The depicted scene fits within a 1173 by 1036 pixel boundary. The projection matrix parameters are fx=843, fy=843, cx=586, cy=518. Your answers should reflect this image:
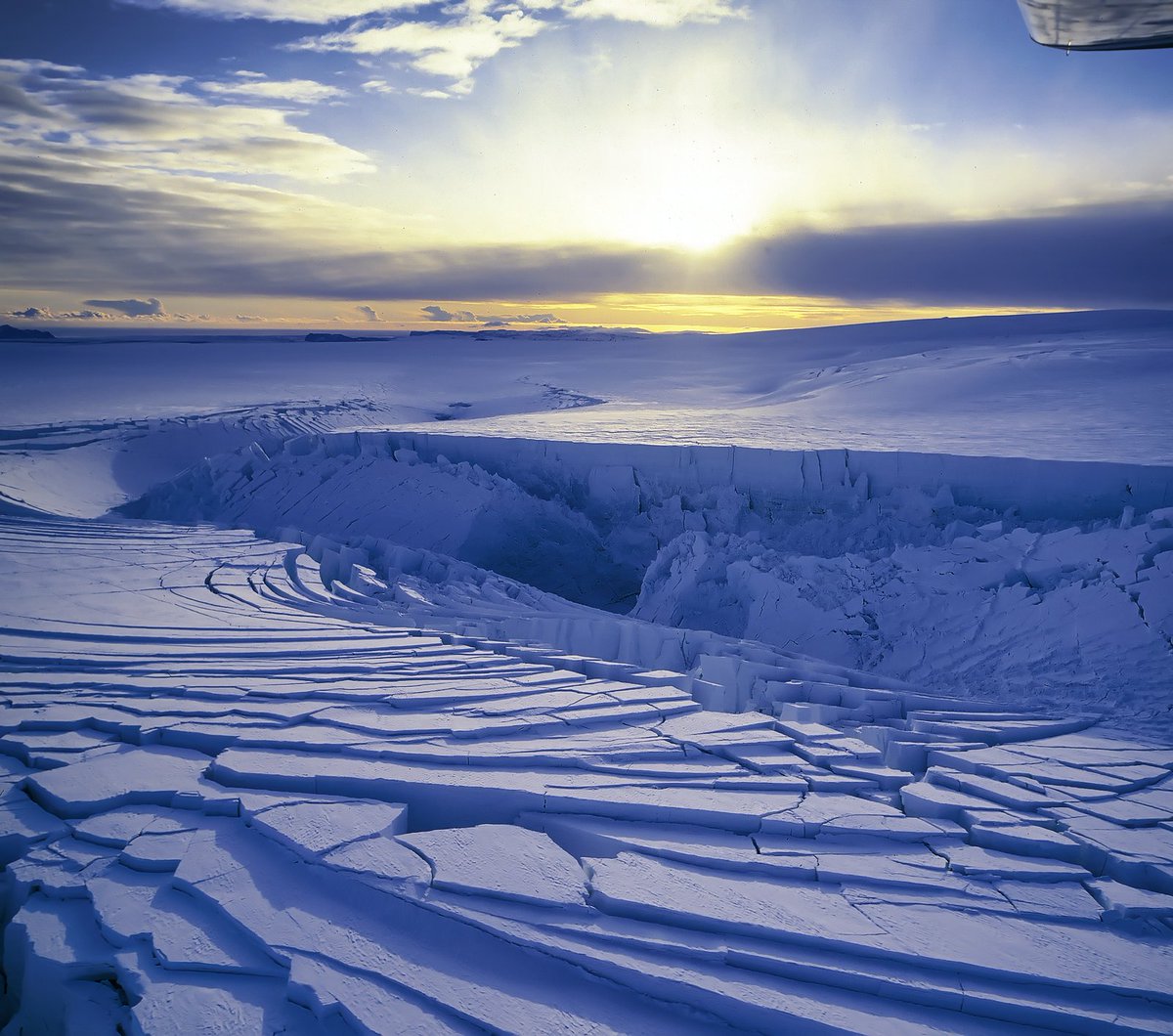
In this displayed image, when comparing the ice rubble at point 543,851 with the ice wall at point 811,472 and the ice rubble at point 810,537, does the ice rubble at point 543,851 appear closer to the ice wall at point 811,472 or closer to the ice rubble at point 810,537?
the ice rubble at point 810,537

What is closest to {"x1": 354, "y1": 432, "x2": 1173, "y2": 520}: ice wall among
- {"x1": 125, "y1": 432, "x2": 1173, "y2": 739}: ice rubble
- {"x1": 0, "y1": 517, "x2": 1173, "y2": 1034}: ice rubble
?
{"x1": 125, "y1": 432, "x2": 1173, "y2": 739}: ice rubble

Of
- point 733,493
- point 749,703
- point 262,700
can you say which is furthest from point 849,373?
point 262,700

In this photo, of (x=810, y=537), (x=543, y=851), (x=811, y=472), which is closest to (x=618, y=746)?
(x=543, y=851)

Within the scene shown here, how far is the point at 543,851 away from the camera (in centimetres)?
246

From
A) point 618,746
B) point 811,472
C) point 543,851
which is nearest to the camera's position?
point 543,851

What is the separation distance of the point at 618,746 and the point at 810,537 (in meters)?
4.63

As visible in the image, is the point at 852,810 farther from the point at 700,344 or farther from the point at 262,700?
the point at 700,344

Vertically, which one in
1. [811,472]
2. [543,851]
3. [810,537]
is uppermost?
[811,472]

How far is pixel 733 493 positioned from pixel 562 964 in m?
6.29

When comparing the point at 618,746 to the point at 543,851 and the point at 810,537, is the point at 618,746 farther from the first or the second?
the point at 810,537

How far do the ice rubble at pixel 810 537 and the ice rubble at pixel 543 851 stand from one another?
1.25 meters

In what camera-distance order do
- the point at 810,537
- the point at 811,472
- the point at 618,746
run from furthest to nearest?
the point at 811,472 → the point at 810,537 → the point at 618,746

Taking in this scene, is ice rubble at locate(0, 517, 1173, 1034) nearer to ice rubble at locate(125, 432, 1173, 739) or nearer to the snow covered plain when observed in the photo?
the snow covered plain

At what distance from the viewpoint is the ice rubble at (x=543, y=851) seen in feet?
6.39
